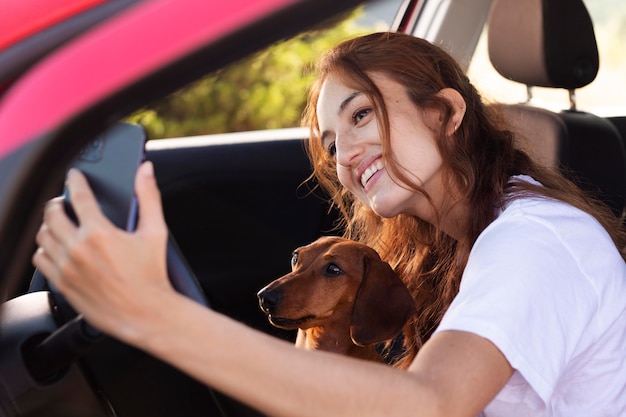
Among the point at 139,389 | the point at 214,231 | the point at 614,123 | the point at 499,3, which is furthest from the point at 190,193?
the point at 139,389

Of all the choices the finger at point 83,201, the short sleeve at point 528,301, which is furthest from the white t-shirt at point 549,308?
the finger at point 83,201

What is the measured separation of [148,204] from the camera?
1.07 metres

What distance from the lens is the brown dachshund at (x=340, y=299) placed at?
207cm

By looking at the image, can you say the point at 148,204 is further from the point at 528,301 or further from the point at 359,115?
the point at 359,115

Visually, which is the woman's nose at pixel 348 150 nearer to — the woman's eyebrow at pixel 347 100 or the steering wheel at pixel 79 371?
the woman's eyebrow at pixel 347 100

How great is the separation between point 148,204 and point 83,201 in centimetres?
7

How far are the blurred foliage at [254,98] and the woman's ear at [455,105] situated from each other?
13.1 feet

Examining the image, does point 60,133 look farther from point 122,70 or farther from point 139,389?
point 139,389

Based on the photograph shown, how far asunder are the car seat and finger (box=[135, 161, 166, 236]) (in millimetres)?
1691

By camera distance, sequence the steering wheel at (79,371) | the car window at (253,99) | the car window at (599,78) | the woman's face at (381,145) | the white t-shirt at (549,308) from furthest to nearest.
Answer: the car window at (253,99) → the car window at (599,78) → the woman's face at (381,145) → the white t-shirt at (549,308) → the steering wheel at (79,371)

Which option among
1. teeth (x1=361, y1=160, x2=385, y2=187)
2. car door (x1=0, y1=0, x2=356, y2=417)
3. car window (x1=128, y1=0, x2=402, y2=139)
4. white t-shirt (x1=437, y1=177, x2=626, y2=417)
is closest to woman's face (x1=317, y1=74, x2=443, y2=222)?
teeth (x1=361, y1=160, x2=385, y2=187)

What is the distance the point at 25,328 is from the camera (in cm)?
128

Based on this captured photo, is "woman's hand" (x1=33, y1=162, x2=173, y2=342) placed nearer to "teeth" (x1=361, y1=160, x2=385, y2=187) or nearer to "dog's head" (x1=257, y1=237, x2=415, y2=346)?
"teeth" (x1=361, y1=160, x2=385, y2=187)

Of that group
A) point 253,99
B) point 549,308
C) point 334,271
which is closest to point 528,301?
point 549,308
